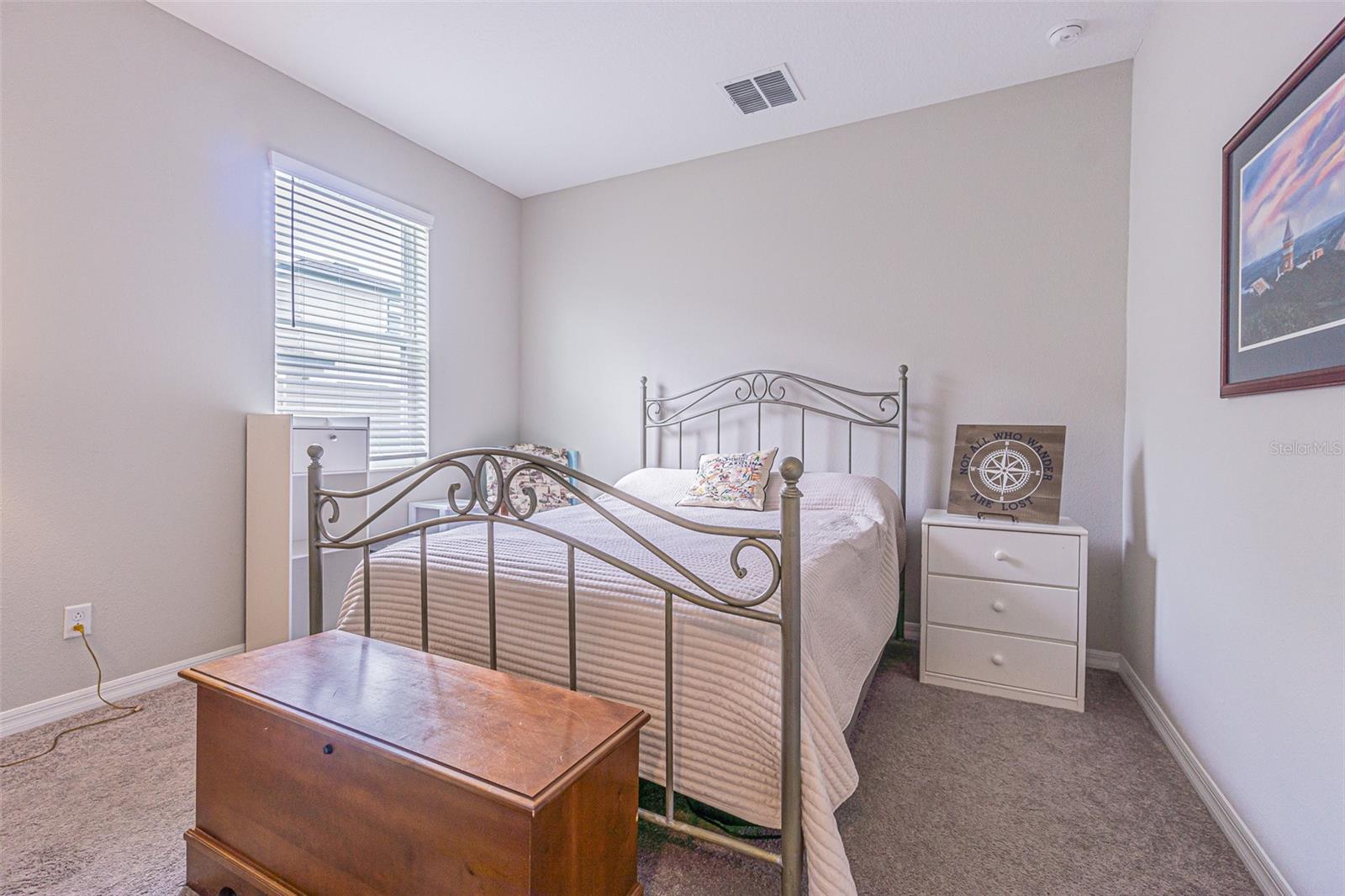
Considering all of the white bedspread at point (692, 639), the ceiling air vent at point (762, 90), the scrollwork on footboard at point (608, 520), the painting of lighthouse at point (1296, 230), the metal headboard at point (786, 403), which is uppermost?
the ceiling air vent at point (762, 90)

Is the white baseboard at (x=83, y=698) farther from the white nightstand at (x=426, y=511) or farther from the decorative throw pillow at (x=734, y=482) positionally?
the decorative throw pillow at (x=734, y=482)

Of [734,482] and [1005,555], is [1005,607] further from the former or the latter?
[734,482]

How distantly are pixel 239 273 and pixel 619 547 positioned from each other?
83.5 inches

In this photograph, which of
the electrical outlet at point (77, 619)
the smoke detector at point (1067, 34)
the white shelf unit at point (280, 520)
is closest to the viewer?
the electrical outlet at point (77, 619)

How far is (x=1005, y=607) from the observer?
7.37 ft

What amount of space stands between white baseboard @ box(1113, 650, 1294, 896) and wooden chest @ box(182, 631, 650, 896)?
1346 millimetres

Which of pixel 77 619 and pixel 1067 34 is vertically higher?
pixel 1067 34

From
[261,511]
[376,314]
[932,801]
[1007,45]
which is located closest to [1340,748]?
[932,801]

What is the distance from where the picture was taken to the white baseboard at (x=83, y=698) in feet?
6.33

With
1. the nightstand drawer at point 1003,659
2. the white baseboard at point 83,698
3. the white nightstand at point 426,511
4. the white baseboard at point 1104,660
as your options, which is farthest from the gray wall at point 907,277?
the white baseboard at point 83,698

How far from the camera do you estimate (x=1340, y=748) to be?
3.49 feet

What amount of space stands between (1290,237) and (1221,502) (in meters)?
0.68

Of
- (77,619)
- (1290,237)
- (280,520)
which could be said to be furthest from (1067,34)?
(77,619)

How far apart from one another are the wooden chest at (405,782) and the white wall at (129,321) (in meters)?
1.27
